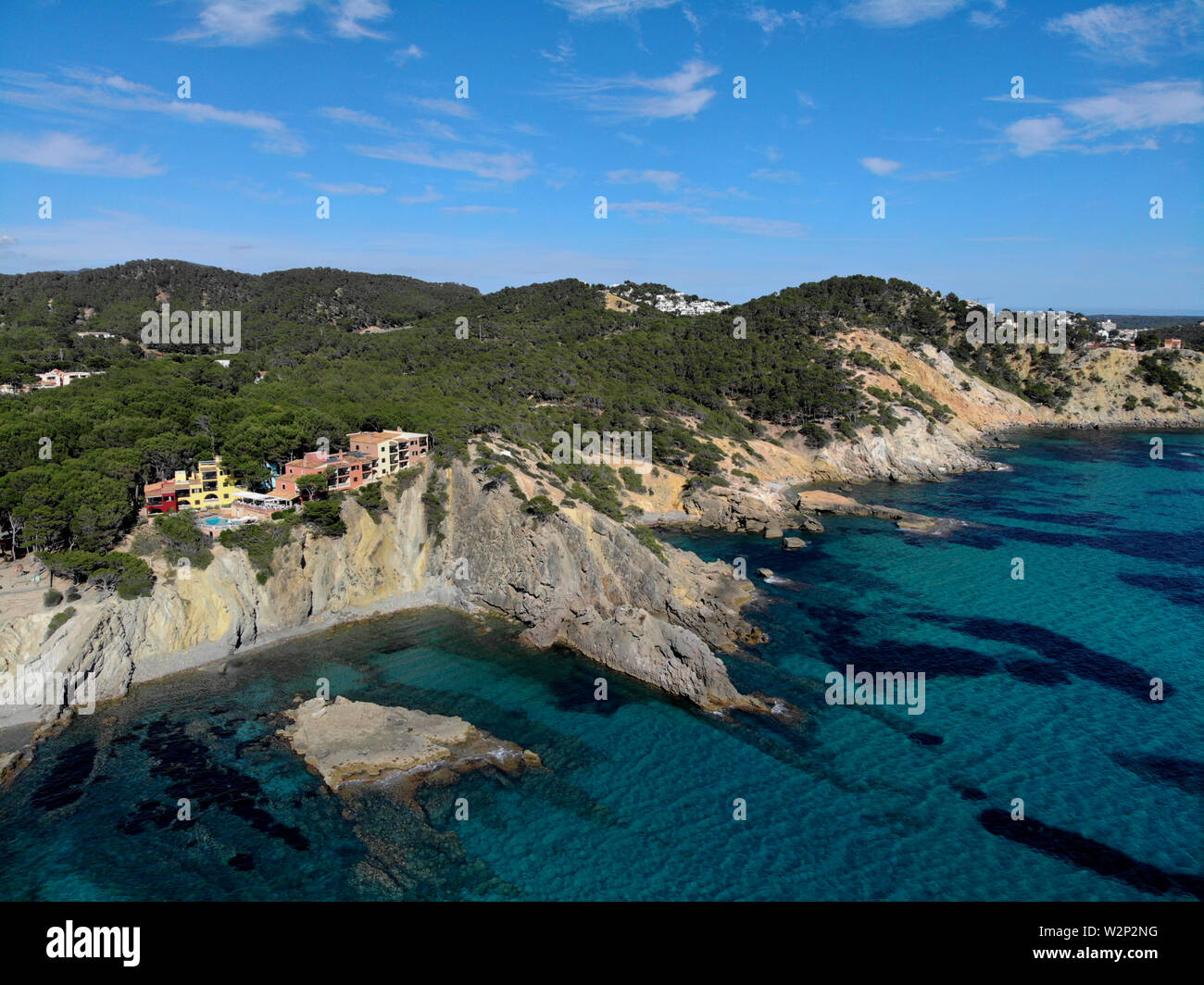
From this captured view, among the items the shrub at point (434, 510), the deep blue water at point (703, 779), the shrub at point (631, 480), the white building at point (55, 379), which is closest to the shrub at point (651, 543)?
the deep blue water at point (703, 779)

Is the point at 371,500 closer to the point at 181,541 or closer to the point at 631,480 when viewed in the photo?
the point at 181,541

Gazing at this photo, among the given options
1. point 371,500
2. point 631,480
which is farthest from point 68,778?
point 631,480

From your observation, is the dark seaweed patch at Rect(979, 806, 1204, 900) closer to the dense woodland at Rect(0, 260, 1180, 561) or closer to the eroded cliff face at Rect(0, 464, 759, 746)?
the eroded cliff face at Rect(0, 464, 759, 746)

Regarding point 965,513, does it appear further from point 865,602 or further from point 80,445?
point 80,445
